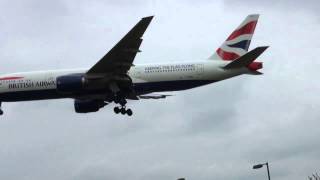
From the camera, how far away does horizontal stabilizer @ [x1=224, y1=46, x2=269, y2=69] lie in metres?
55.0

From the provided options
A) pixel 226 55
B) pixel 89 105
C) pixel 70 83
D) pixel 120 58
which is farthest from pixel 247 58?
pixel 89 105

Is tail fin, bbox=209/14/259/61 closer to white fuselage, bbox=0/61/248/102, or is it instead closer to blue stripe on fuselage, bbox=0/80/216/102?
white fuselage, bbox=0/61/248/102

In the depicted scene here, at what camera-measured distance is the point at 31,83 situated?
2362 inches

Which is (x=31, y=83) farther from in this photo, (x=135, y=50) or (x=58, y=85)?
(x=135, y=50)

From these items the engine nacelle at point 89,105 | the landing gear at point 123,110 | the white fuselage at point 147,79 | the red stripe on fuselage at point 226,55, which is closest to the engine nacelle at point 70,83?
the white fuselage at point 147,79

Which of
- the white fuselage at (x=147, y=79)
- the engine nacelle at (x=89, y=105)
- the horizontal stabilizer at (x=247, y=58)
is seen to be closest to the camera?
the horizontal stabilizer at (x=247, y=58)

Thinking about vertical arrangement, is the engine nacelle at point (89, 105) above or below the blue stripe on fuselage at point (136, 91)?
below

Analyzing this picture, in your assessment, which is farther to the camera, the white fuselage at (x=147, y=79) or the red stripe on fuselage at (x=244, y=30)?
the red stripe on fuselage at (x=244, y=30)

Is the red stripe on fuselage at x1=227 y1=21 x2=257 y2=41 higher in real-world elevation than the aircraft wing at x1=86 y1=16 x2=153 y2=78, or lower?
higher

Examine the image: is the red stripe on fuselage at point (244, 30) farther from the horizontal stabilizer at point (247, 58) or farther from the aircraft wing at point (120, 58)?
the aircraft wing at point (120, 58)

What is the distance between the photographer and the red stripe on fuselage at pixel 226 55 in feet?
204

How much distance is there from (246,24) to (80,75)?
15090 millimetres

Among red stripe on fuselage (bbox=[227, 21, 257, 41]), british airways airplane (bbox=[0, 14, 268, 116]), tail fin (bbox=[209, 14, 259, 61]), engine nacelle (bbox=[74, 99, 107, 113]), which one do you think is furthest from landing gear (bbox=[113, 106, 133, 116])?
red stripe on fuselage (bbox=[227, 21, 257, 41])

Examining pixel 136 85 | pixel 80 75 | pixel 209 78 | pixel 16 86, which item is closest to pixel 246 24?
pixel 209 78
